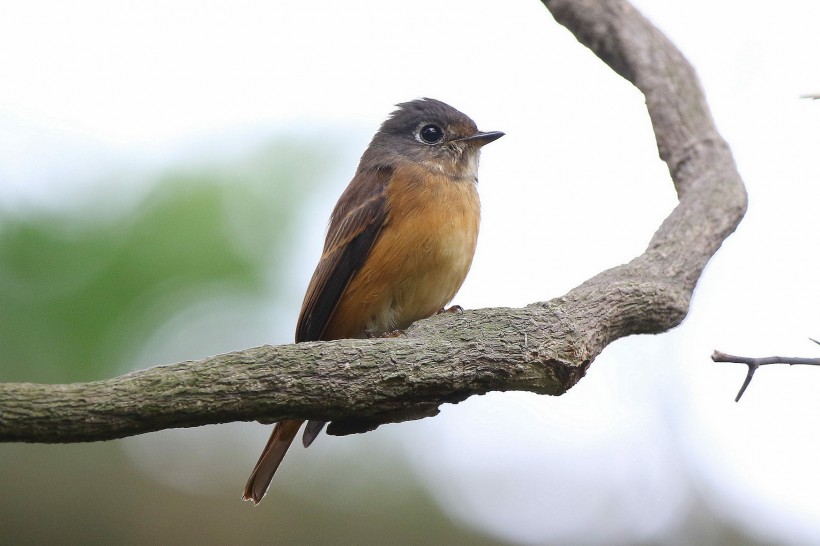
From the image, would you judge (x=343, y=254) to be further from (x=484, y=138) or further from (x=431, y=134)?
(x=484, y=138)

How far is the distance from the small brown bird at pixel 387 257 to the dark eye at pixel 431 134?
0.32 metres

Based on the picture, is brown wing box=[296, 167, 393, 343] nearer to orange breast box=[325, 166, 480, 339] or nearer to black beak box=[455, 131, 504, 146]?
orange breast box=[325, 166, 480, 339]

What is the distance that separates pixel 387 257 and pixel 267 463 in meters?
1.43

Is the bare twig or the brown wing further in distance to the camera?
the brown wing

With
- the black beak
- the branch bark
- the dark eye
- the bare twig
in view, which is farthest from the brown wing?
the bare twig

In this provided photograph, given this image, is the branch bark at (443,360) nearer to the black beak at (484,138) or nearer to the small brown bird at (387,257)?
the small brown bird at (387,257)

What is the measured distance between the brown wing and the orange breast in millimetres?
56

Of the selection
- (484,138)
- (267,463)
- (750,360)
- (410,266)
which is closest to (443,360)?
(750,360)

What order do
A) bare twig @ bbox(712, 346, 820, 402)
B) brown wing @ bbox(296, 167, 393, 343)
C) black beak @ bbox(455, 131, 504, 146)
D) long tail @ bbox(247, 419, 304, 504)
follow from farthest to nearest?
black beak @ bbox(455, 131, 504, 146) → brown wing @ bbox(296, 167, 393, 343) → long tail @ bbox(247, 419, 304, 504) → bare twig @ bbox(712, 346, 820, 402)

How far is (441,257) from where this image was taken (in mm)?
5781

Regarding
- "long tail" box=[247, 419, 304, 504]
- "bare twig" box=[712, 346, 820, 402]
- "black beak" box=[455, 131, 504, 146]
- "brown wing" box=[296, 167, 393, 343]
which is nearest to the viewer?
"bare twig" box=[712, 346, 820, 402]

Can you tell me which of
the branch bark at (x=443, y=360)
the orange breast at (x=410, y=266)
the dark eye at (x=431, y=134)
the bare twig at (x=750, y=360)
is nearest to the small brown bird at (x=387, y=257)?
the orange breast at (x=410, y=266)

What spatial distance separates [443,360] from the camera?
14.0 feet

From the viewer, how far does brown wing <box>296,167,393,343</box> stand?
6012mm
